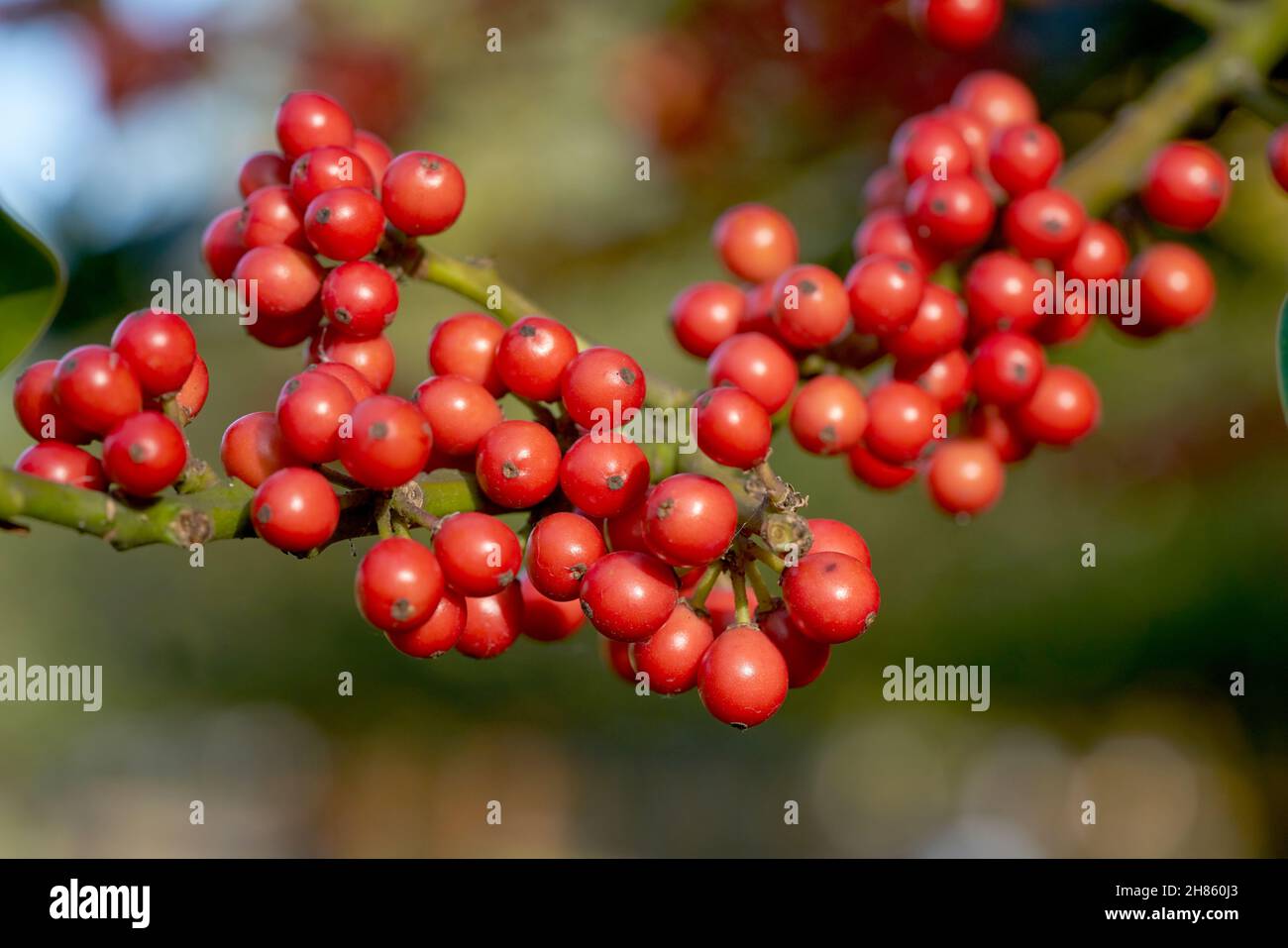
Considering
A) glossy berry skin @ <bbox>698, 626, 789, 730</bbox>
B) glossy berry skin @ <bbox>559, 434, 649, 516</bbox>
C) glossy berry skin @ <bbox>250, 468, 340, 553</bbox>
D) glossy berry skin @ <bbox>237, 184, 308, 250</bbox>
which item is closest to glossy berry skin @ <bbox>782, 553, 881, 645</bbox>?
glossy berry skin @ <bbox>698, 626, 789, 730</bbox>

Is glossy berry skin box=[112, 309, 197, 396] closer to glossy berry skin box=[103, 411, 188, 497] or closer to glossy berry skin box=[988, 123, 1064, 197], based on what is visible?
glossy berry skin box=[103, 411, 188, 497]

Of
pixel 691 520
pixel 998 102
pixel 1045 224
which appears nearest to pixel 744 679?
pixel 691 520

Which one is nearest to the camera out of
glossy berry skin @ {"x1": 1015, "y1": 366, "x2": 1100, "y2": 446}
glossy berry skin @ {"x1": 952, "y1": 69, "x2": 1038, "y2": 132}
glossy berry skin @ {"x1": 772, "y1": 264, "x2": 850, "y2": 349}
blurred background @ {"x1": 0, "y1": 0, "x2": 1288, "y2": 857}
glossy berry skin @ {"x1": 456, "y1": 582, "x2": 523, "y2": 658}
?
glossy berry skin @ {"x1": 456, "y1": 582, "x2": 523, "y2": 658}

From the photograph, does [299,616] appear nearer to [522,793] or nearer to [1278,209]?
[522,793]

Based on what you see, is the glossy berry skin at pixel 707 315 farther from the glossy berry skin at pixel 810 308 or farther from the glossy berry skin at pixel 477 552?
the glossy berry skin at pixel 477 552

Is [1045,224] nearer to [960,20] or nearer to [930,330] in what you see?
[930,330]

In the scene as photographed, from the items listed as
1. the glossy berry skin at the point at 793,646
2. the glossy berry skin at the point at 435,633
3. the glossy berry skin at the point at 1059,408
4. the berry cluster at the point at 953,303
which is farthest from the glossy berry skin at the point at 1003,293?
the glossy berry skin at the point at 435,633

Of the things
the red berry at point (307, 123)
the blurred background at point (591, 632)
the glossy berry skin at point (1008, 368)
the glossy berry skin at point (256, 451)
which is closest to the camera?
the glossy berry skin at point (256, 451)
